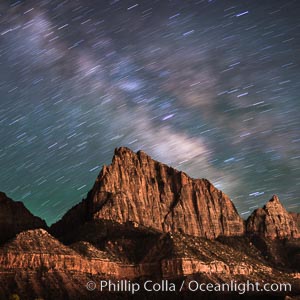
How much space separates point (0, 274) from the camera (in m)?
200

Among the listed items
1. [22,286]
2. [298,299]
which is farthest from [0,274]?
[298,299]

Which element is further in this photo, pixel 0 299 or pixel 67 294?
pixel 67 294

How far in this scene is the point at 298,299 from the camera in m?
194

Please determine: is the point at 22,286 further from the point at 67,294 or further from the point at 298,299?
the point at 298,299

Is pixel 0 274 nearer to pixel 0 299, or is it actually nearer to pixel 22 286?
pixel 22 286

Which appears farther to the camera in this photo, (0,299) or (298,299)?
(298,299)

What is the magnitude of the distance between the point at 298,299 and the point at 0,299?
81.3 metres

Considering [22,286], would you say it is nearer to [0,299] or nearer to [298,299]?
[0,299]

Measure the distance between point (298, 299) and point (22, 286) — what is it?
77.2 metres

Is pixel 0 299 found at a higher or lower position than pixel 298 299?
higher

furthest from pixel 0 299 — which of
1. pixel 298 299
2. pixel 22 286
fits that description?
pixel 298 299

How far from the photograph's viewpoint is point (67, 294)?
653 ft

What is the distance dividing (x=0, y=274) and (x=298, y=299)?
84558 millimetres

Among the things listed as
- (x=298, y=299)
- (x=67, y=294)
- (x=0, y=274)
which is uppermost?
(x=0, y=274)
